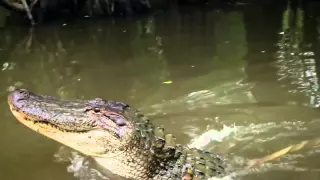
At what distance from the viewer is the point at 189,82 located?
220 inches

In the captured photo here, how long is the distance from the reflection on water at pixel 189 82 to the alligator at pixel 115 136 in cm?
37

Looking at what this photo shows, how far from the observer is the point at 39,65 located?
686 centimetres

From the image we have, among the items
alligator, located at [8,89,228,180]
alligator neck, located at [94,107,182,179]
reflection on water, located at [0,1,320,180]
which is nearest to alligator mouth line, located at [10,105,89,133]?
alligator, located at [8,89,228,180]

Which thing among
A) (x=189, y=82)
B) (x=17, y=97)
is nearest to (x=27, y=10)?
(x=189, y=82)

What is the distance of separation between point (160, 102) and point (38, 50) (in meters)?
3.66

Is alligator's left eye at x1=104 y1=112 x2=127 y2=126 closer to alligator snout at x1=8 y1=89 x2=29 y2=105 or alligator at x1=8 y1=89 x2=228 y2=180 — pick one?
alligator at x1=8 y1=89 x2=228 y2=180

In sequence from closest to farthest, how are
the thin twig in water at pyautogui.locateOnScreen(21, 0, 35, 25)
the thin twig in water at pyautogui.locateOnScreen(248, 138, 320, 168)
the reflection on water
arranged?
1. the thin twig in water at pyautogui.locateOnScreen(248, 138, 320, 168)
2. the reflection on water
3. the thin twig in water at pyautogui.locateOnScreen(21, 0, 35, 25)

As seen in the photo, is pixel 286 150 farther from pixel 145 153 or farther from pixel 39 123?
pixel 39 123

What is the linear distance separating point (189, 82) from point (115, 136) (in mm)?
2585

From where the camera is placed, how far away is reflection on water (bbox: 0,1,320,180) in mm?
3840

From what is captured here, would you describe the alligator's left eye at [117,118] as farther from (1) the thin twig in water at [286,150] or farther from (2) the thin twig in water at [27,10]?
(2) the thin twig in water at [27,10]

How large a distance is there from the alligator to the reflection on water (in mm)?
371

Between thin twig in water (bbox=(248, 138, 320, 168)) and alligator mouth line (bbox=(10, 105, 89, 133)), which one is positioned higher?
alligator mouth line (bbox=(10, 105, 89, 133))

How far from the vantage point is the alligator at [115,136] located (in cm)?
313
